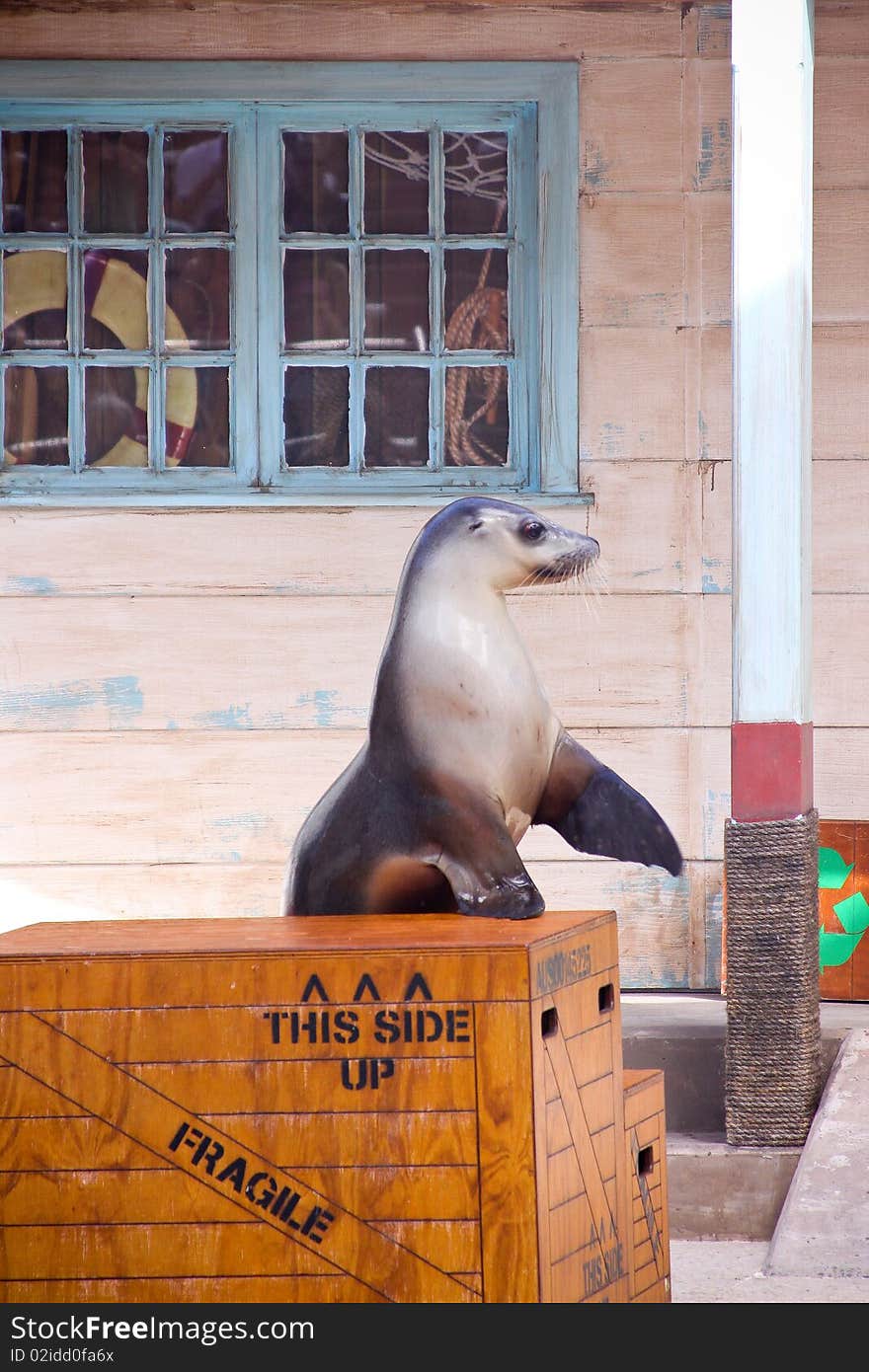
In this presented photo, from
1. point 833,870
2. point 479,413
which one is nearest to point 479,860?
point 833,870

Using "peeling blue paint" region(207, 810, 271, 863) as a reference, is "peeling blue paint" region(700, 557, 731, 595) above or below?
above

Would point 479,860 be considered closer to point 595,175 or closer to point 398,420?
point 398,420

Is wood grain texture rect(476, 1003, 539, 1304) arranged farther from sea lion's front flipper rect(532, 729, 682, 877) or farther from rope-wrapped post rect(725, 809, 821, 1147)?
rope-wrapped post rect(725, 809, 821, 1147)

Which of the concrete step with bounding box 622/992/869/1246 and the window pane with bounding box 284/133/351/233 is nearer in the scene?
the concrete step with bounding box 622/992/869/1246

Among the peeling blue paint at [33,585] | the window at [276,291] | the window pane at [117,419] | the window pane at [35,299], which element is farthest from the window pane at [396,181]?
the peeling blue paint at [33,585]

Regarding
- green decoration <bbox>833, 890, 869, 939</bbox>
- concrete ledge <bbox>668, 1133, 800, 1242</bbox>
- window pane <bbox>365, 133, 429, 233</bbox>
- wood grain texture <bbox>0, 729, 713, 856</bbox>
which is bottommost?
concrete ledge <bbox>668, 1133, 800, 1242</bbox>

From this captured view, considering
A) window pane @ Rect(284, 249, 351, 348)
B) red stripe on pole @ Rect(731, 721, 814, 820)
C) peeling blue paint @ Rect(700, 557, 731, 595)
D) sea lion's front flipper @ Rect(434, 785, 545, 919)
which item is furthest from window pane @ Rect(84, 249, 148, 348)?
sea lion's front flipper @ Rect(434, 785, 545, 919)

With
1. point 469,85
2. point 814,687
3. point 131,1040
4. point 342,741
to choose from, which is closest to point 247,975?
point 131,1040

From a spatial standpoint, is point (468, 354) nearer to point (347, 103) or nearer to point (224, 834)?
point (347, 103)

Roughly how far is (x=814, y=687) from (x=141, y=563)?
2261 mm

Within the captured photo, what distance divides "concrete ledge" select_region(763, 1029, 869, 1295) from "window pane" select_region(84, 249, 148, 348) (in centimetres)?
336

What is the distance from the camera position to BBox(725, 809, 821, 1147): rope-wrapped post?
13.7 feet

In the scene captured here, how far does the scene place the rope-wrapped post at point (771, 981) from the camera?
417 centimetres

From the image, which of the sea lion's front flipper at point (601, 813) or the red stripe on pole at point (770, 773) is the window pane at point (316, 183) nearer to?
the red stripe on pole at point (770, 773)
